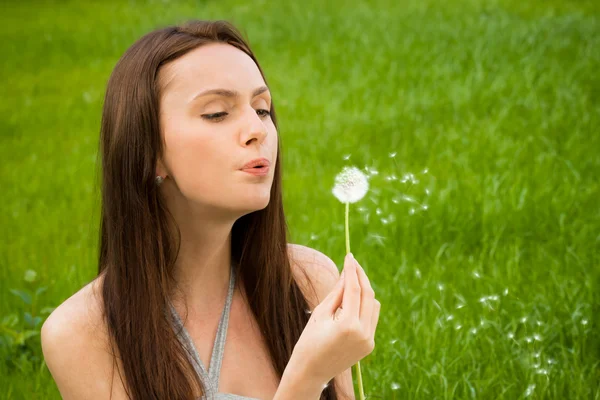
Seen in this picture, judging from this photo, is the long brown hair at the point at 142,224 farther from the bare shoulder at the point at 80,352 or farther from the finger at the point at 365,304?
the finger at the point at 365,304

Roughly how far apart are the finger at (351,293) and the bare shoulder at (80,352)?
2.08 ft

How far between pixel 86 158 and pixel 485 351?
373cm

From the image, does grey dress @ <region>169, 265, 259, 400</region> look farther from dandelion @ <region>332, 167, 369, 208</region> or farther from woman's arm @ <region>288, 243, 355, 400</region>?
dandelion @ <region>332, 167, 369, 208</region>

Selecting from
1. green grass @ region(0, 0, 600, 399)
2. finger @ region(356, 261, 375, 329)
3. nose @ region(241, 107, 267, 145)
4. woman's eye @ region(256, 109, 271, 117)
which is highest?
green grass @ region(0, 0, 600, 399)

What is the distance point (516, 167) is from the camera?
502 cm

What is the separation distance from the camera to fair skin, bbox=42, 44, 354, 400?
201 cm

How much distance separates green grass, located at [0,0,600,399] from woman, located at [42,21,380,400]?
1.66ft

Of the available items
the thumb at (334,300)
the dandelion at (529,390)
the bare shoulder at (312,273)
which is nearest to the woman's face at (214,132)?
the thumb at (334,300)

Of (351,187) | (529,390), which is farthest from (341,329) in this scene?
(529,390)

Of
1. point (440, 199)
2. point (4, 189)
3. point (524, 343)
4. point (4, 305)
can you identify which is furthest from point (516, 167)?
point (4, 189)

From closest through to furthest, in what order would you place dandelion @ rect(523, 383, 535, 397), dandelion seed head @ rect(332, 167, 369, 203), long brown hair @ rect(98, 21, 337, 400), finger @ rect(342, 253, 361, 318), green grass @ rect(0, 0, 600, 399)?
finger @ rect(342, 253, 361, 318)
dandelion seed head @ rect(332, 167, 369, 203)
long brown hair @ rect(98, 21, 337, 400)
dandelion @ rect(523, 383, 535, 397)
green grass @ rect(0, 0, 600, 399)

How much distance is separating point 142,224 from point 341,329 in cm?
61

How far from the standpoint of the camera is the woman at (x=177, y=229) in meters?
2.01

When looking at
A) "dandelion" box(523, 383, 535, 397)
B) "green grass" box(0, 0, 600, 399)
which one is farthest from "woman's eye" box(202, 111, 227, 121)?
"dandelion" box(523, 383, 535, 397)
